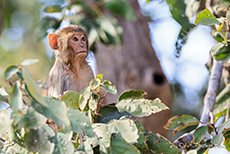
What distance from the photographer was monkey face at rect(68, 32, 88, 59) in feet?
15.0

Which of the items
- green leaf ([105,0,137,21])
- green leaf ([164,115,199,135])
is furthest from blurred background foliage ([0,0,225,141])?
green leaf ([164,115,199,135])

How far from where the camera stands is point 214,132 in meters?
3.52

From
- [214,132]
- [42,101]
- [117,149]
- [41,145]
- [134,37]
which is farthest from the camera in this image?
[134,37]

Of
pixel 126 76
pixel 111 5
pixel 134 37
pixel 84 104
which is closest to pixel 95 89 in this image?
pixel 84 104

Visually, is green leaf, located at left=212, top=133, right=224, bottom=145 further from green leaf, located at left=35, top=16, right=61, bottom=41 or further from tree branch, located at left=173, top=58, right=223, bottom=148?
green leaf, located at left=35, top=16, right=61, bottom=41

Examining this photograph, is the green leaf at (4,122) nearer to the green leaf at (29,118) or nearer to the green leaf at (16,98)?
the green leaf at (29,118)

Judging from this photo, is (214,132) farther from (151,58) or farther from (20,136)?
(151,58)

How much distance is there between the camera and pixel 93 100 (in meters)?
2.78

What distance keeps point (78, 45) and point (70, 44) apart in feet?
0.34

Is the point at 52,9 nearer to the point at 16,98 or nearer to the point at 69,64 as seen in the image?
the point at 69,64

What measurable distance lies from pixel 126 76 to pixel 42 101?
554cm

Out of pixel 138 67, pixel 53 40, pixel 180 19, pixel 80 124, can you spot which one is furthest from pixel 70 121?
pixel 138 67

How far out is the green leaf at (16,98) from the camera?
2129 millimetres

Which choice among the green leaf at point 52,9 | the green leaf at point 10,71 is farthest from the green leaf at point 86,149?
the green leaf at point 52,9
